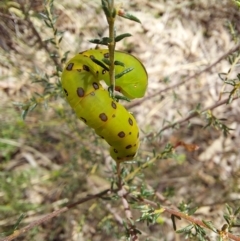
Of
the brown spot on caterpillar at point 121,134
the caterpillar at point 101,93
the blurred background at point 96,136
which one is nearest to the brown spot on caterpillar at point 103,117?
the caterpillar at point 101,93

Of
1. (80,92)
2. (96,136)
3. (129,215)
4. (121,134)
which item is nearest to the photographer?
(80,92)

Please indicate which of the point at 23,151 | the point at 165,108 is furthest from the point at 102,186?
the point at 165,108

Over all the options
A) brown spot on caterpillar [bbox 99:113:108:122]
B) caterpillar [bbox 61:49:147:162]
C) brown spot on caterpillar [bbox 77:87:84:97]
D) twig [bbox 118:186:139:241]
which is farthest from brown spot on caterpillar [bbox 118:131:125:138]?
twig [bbox 118:186:139:241]

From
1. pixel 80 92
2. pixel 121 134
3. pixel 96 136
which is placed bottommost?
pixel 96 136

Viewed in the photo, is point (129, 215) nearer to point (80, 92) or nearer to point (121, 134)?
point (121, 134)

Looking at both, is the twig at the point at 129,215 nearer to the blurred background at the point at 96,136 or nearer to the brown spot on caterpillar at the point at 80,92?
the blurred background at the point at 96,136

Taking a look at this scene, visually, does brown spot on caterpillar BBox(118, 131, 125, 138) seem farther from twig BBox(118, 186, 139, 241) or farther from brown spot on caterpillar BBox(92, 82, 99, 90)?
twig BBox(118, 186, 139, 241)

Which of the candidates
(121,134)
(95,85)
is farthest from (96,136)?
(95,85)

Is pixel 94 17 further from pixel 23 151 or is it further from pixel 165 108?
pixel 23 151

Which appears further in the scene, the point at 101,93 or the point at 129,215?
the point at 129,215
